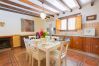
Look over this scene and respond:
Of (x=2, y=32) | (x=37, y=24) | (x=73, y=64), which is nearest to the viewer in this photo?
(x=73, y=64)

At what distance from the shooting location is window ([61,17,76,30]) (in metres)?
4.74

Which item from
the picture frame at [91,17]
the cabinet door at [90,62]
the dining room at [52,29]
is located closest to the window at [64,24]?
the dining room at [52,29]

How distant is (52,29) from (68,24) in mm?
1588

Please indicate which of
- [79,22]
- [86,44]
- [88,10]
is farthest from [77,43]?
[88,10]

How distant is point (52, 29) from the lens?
622 cm

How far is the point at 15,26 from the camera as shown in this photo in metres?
5.19

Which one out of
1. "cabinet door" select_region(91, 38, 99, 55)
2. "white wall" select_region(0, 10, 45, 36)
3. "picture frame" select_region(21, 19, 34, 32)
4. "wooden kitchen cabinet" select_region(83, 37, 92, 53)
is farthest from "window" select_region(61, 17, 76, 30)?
"white wall" select_region(0, 10, 45, 36)

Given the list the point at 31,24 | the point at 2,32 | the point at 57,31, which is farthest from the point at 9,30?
the point at 57,31

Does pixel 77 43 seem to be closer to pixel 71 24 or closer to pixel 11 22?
pixel 71 24

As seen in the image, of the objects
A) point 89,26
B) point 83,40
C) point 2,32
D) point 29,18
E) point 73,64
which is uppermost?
point 29,18

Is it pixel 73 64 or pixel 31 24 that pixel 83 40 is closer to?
pixel 73 64

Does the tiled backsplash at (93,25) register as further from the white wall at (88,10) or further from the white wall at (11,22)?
the white wall at (11,22)

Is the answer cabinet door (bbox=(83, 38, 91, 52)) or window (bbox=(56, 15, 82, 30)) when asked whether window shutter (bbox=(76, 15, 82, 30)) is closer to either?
window (bbox=(56, 15, 82, 30))

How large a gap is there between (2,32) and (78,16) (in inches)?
184
